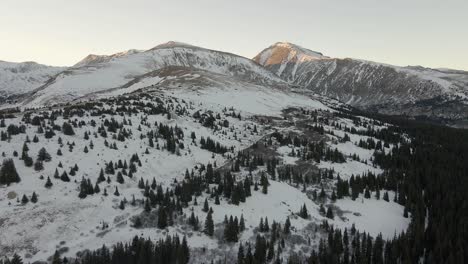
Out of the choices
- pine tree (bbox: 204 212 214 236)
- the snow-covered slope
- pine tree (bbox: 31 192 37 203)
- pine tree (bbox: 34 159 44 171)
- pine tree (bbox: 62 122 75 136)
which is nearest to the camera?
the snow-covered slope

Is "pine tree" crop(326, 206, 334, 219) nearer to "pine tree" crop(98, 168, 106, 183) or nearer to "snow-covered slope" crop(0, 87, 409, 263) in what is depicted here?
"snow-covered slope" crop(0, 87, 409, 263)

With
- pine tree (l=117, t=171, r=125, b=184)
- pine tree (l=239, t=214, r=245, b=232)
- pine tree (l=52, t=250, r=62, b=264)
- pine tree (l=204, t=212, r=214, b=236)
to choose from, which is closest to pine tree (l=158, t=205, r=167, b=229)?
pine tree (l=204, t=212, r=214, b=236)

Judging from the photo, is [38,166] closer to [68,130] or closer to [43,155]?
[43,155]

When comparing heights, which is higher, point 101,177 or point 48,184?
point 48,184

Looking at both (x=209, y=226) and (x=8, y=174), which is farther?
(x=8, y=174)

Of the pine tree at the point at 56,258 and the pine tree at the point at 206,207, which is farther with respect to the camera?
the pine tree at the point at 206,207

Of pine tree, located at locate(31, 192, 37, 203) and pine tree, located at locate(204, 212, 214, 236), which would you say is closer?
pine tree, located at locate(31, 192, 37, 203)

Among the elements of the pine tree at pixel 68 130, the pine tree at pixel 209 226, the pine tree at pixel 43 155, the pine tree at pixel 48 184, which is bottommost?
the pine tree at pixel 209 226

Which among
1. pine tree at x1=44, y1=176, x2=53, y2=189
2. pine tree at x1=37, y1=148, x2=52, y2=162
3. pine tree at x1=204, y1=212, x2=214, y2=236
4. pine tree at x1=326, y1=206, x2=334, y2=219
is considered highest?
pine tree at x1=37, y1=148, x2=52, y2=162

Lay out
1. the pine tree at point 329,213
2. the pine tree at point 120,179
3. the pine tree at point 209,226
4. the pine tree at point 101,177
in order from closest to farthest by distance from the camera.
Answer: the pine tree at point 209,226 < the pine tree at point 101,177 < the pine tree at point 120,179 < the pine tree at point 329,213

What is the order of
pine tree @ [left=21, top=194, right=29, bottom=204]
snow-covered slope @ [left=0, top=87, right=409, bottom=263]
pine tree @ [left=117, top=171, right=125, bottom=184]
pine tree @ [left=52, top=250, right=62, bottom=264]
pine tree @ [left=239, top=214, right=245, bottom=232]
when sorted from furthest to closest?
pine tree @ [left=117, top=171, right=125, bottom=184] < pine tree @ [left=239, top=214, right=245, bottom=232] < pine tree @ [left=21, top=194, right=29, bottom=204] < snow-covered slope @ [left=0, top=87, right=409, bottom=263] < pine tree @ [left=52, top=250, right=62, bottom=264]

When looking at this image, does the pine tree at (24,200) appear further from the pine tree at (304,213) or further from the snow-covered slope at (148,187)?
the pine tree at (304,213)

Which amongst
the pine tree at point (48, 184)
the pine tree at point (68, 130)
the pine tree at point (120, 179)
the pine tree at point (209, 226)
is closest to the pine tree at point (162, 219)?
the pine tree at point (209, 226)

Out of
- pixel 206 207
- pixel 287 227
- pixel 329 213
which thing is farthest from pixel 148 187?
pixel 329 213
